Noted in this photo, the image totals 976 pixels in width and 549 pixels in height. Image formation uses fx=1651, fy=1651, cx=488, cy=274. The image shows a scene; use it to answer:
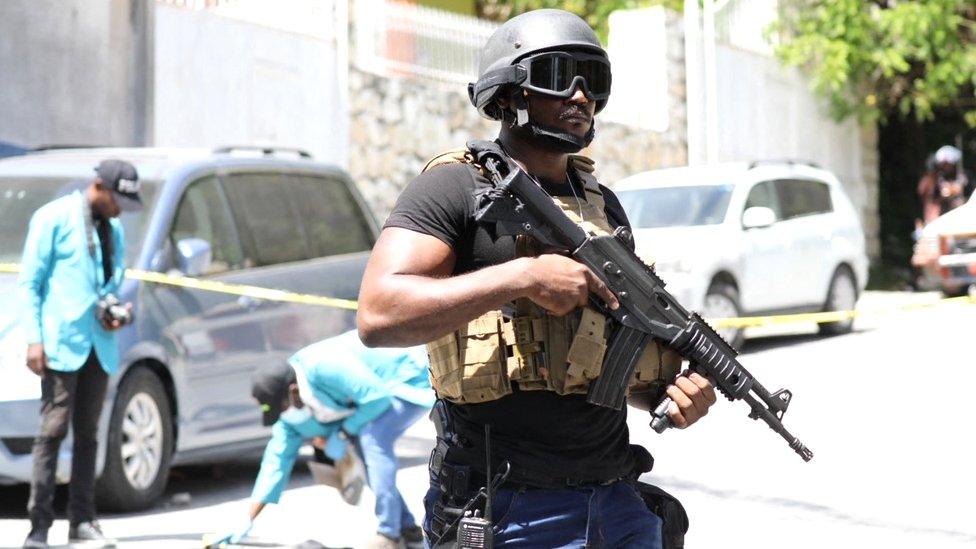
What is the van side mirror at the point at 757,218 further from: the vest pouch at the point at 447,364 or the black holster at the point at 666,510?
the vest pouch at the point at 447,364

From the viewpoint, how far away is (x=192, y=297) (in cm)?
845

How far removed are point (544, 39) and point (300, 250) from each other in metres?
6.27

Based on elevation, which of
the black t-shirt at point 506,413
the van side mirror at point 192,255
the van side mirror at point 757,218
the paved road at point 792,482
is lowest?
the paved road at point 792,482

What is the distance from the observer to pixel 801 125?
928 inches

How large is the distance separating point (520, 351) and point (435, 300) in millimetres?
266

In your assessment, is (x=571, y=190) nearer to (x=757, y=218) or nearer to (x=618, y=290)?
(x=618, y=290)

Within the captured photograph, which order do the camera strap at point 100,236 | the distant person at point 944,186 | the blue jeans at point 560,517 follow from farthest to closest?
1. the distant person at point 944,186
2. the camera strap at point 100,236
3. the blue jeans at point 560,517

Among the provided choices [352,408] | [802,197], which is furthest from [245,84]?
[352,408]

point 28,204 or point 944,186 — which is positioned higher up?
point 944,186

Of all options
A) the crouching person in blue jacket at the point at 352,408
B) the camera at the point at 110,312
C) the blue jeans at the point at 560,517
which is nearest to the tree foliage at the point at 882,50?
the crouching person in blue jacket at the point at 352,408

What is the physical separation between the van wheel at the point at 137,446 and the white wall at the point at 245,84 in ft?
20.6

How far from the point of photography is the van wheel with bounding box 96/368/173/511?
7848 millimetres

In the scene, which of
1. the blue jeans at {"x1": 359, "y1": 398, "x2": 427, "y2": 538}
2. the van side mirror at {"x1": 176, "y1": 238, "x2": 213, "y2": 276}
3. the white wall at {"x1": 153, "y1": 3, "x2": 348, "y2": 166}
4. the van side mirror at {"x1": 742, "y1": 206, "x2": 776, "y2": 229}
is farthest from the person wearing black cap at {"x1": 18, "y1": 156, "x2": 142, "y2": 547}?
the van side mirror at {"x1": 742, "y1": 206, "x2": 776, "y2": 229}

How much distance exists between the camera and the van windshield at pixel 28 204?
8.51 metres
